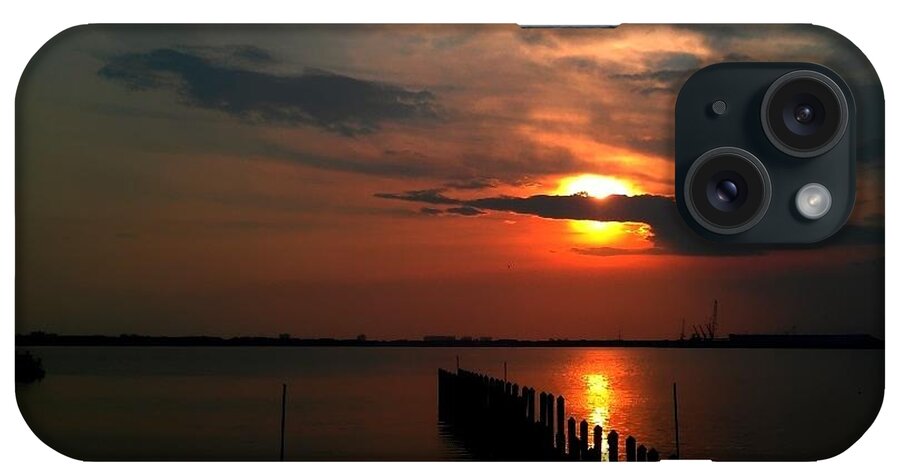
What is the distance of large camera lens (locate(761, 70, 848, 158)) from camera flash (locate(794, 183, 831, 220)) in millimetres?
176

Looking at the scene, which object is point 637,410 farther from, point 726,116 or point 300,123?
point 300,123

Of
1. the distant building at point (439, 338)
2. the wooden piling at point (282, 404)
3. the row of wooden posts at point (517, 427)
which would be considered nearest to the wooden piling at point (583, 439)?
the row of wooden posts at point (517, 427)

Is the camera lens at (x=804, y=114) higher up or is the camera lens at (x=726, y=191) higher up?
the camera lens at (x=804, y=114)

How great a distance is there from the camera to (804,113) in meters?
7.19

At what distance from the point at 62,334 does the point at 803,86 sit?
3.81 m

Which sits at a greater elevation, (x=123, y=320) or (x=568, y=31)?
(x=568, y=31)

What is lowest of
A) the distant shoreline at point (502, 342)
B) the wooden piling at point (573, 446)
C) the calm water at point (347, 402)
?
the wooden piling at point (573, 446)

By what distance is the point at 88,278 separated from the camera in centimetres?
712

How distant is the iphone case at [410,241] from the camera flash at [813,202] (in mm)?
181

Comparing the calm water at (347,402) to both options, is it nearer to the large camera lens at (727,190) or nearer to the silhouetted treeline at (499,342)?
the silhouetted treeline at (499,342)

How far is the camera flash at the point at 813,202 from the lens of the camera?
716 centimetres

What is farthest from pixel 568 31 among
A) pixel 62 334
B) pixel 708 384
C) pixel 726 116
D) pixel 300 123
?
pixel 62 334

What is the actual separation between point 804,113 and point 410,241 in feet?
6.68

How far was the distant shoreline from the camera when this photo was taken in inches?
276
